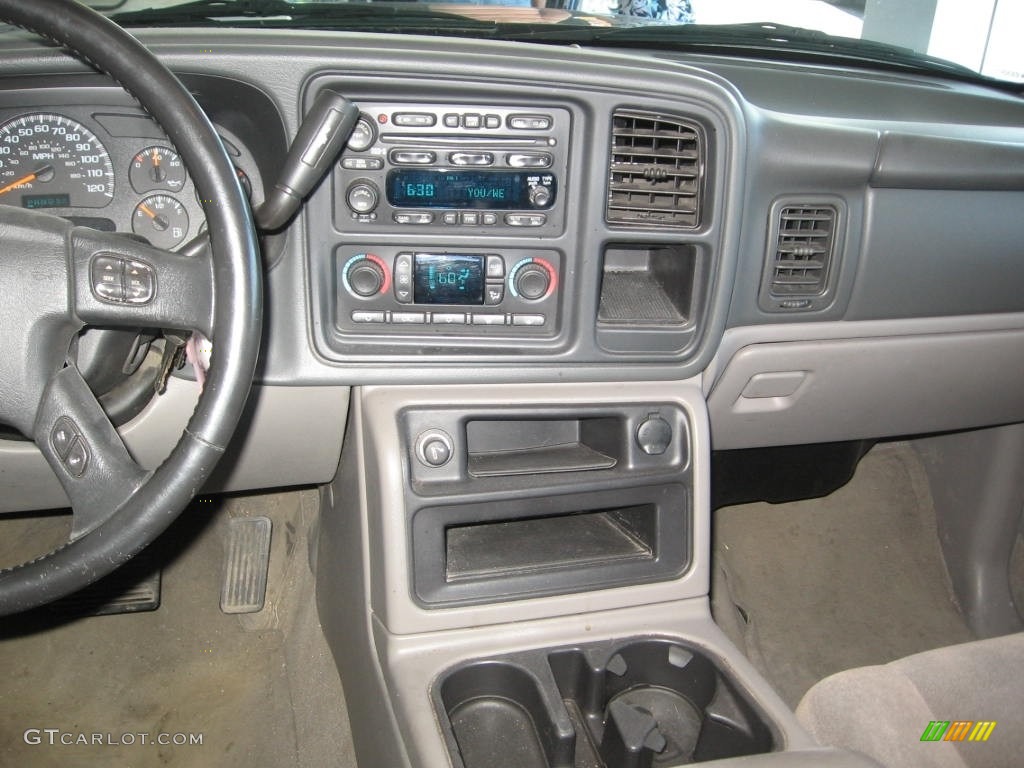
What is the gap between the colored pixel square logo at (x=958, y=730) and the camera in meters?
1.26

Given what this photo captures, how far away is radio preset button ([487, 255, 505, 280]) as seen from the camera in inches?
52.2

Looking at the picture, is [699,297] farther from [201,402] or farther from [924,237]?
[201,402]

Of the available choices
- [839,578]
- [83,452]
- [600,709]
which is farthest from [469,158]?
[839,578]

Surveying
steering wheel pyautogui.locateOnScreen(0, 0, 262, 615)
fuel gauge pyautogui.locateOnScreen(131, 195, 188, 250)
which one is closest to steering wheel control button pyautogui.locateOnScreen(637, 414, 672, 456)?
steering wheel pyautogui.locateOnScreen(0, 0, 262, 615)

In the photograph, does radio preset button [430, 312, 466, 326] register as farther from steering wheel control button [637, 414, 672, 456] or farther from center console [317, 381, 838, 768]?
steering wheel control button [637, 414, 672, 456]

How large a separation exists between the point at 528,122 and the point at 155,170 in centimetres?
59

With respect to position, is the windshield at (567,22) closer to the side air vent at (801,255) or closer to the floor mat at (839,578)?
the side air vent at (801,255)

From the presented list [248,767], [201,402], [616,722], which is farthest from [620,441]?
[248,767]

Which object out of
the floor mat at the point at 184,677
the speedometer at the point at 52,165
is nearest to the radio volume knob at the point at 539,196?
the speedometer at the point at 52,165

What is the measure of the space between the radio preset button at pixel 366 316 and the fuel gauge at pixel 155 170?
1.13ft

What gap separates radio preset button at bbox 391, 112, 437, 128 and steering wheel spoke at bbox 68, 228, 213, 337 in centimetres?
42

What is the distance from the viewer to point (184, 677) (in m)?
1.88

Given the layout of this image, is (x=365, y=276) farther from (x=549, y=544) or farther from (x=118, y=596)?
(x=118, y=596)

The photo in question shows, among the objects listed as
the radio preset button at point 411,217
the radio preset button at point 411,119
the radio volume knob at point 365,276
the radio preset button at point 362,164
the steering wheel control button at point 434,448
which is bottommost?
the steering wheel control button at point 434,448
